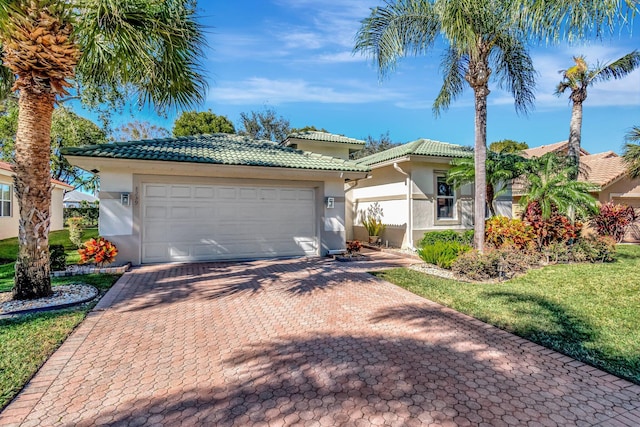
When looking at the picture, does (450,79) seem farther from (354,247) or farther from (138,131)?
(138,131)

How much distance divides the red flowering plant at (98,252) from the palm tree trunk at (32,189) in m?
2.50

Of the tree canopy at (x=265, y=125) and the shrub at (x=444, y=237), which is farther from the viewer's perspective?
the tree canopy at (x=265, y=125)

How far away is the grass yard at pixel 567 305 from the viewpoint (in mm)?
4277

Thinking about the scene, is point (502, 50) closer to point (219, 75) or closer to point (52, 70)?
point (219, 75)

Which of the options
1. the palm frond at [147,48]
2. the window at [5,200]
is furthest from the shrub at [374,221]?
the window at [5,200]

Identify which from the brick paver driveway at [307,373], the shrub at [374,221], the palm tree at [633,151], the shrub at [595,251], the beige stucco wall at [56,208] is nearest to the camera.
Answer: the brick paver driveway at [307,373]

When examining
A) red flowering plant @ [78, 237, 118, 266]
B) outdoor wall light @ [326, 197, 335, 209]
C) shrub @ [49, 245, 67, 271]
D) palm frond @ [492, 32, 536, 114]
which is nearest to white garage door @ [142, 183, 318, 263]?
outdoor wall light @ [326, 197, 335, 209]

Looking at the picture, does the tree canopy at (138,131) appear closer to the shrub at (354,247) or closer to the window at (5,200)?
the window at (5,200)

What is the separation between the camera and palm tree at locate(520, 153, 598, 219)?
10508mm

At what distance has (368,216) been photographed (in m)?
16.6

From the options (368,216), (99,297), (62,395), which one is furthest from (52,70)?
(368,216)

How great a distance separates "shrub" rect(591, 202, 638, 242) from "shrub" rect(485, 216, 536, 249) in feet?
25.2

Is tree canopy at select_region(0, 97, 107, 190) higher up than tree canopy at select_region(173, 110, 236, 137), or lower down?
lower down

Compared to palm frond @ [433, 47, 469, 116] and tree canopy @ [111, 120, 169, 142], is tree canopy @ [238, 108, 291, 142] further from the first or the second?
palm frond @ [433, 47, 469, 116]
